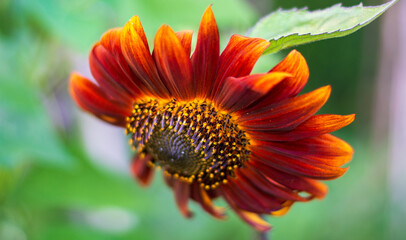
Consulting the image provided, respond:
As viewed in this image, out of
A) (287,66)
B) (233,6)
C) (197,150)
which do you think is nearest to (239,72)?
(287,66)

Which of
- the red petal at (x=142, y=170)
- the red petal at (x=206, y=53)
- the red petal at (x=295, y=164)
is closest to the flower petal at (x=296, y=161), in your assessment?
the red petal at (x=295, y=164)

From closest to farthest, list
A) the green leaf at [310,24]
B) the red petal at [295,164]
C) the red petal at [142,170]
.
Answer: the green leaf at [310,24]
the red petal at [295,164]
the red petal at [142,170]

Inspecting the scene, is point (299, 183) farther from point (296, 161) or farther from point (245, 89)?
point (245, 89)

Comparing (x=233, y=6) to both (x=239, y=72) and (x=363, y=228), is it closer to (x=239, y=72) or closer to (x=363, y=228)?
(x=239, y=72)

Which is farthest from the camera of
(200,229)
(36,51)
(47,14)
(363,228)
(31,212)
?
(363,228)

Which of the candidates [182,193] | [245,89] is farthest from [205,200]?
[245,89]

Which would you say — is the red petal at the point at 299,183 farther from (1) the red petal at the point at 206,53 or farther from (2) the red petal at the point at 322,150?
(1) the red petal at the point at 206,53

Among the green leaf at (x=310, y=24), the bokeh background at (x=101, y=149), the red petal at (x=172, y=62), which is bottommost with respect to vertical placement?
the bokeh background at (x=101, y=149)
